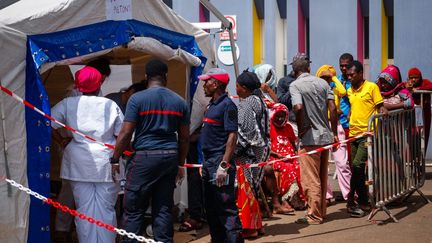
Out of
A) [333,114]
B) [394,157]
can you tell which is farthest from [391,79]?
[333,114]

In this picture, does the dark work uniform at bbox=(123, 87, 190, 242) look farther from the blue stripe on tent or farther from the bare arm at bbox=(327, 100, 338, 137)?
the bare arm at bbox=(327, 100, 338, 137)

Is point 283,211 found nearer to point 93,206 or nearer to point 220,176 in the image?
point 220,176

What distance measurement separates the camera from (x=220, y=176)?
692 cm

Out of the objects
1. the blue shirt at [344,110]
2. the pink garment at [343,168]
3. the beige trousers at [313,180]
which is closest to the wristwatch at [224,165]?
the beige trousers at [313,180]

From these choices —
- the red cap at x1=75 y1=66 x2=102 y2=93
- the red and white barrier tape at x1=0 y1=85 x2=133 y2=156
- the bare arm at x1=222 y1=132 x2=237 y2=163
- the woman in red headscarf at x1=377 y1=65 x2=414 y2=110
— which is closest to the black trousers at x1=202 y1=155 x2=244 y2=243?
the bare arm at x1=222 y1=132 x2=237 y2=163

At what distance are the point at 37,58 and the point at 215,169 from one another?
188 centimetres

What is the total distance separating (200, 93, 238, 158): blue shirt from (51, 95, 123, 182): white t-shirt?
90 centimetres

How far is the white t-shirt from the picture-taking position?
6.95m

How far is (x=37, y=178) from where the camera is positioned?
274 inches

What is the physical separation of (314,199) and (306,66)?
1533mm

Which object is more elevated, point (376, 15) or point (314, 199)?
point (376, 15)

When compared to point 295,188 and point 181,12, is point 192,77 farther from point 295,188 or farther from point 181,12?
point 181,12

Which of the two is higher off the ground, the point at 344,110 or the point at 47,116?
the point at 47,116

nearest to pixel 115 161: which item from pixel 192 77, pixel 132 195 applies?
pixel 132 195
